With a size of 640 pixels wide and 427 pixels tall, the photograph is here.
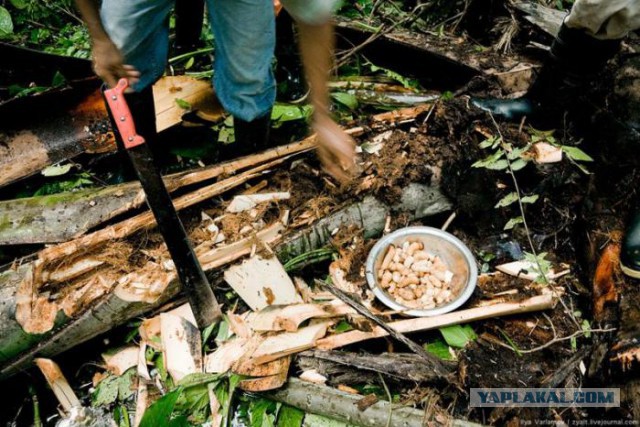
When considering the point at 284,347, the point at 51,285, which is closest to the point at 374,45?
the point at 284,347

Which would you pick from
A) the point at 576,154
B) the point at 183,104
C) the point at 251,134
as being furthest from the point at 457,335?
the point at 183,104

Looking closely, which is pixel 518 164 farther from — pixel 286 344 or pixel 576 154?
pixel 286 344

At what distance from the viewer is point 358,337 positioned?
2.33m

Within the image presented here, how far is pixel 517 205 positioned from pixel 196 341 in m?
2.16

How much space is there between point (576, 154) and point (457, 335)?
4.35ft

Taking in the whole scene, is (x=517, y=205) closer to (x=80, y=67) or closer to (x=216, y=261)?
(x=216, y=261)

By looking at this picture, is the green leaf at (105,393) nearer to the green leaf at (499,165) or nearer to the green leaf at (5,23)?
the green leaf at (499,165)

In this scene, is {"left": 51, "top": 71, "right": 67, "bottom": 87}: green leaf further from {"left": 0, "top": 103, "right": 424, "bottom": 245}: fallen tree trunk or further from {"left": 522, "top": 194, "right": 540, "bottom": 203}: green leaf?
{"left": 522, "top": 194, "right": 540, "bottom": 203}: green leaf

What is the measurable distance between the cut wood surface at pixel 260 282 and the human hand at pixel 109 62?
1178mm

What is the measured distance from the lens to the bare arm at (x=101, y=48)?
5.69 ft

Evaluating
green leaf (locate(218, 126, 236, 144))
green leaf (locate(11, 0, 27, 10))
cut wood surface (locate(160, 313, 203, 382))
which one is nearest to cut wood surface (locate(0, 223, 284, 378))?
cut wood surface (locate(160, 313, 203, 382))

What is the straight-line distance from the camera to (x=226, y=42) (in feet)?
7.95

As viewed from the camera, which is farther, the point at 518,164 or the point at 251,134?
the point at 251,134

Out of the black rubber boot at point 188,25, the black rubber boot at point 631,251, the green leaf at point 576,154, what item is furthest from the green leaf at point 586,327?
the black rubber boot at point 188,25
